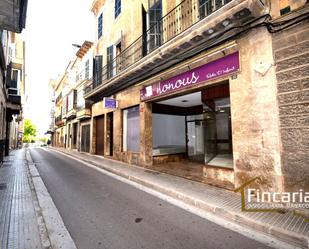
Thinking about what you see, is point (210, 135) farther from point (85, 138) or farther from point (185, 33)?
point (85, 138)

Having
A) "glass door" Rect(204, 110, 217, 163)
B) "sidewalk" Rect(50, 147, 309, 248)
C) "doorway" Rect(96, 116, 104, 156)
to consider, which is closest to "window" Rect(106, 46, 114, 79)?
"doorway" Rect(96, 116, 104, 156)

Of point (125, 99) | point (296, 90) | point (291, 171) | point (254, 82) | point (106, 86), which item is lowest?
point (291, 171)

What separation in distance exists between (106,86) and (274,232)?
37.1 feet

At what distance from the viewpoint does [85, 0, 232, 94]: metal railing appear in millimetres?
6926

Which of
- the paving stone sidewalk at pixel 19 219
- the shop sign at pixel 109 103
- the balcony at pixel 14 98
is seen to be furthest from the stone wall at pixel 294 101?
the balcony at pixel 14 98

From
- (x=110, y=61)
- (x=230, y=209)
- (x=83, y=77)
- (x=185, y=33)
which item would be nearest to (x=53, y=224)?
(x=230, y=209)

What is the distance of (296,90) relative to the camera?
4320mm

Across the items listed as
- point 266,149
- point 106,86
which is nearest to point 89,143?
point 106,86

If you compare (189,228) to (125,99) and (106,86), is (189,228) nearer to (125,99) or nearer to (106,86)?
(125,99)

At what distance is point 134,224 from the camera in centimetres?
371

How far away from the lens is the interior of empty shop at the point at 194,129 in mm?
6770

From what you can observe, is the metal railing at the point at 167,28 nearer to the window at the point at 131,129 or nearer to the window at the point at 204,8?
the window at the point at 204,8

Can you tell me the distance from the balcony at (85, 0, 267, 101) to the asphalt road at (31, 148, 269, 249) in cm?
515

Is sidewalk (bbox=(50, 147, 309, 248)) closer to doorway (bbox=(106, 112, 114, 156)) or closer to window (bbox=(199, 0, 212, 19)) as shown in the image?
window (bbox=(199, 0, 212, 19))
